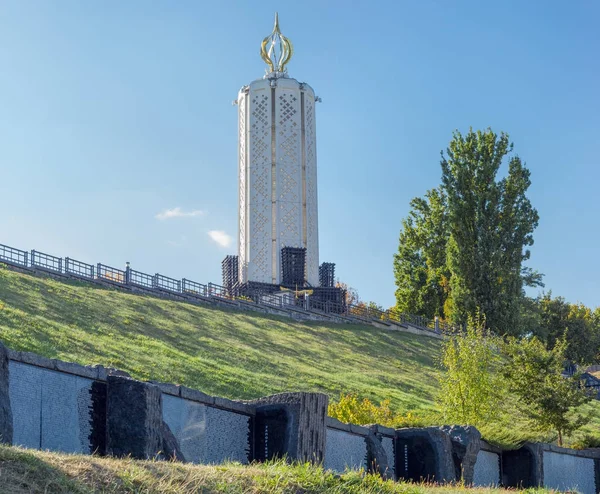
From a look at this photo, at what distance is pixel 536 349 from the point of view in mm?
28172

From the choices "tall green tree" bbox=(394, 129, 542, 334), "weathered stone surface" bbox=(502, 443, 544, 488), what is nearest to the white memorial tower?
"tall green tree" bbox=(394, 129, 542, 334)

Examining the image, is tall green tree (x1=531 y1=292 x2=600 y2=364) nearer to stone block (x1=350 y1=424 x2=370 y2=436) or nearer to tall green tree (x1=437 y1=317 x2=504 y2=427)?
tall green tree (x1=437 y1=317 x2=504 y2=427)

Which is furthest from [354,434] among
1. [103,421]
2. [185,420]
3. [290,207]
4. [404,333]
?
[290,207]

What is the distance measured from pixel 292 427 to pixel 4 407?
4676mm

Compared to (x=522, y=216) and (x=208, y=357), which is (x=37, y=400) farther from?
(x=522, y=216)

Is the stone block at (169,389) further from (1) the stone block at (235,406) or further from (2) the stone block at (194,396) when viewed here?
(1) the stone block at (235,406)

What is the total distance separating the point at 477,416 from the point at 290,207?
36.6 m

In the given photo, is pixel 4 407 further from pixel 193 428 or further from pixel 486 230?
pixel 486 230

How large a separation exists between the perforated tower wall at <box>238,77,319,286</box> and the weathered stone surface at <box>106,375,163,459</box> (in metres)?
49.4

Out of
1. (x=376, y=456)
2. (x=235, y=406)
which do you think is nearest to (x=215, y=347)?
(x=376, y=456)

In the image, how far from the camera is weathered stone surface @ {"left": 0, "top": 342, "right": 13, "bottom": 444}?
1027 centimetres

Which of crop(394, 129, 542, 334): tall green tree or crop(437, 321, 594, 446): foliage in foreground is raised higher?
crop(394, 129, 542, 334): tall green tree

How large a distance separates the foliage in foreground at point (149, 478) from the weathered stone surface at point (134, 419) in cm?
158

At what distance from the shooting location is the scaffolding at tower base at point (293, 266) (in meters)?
61.5
